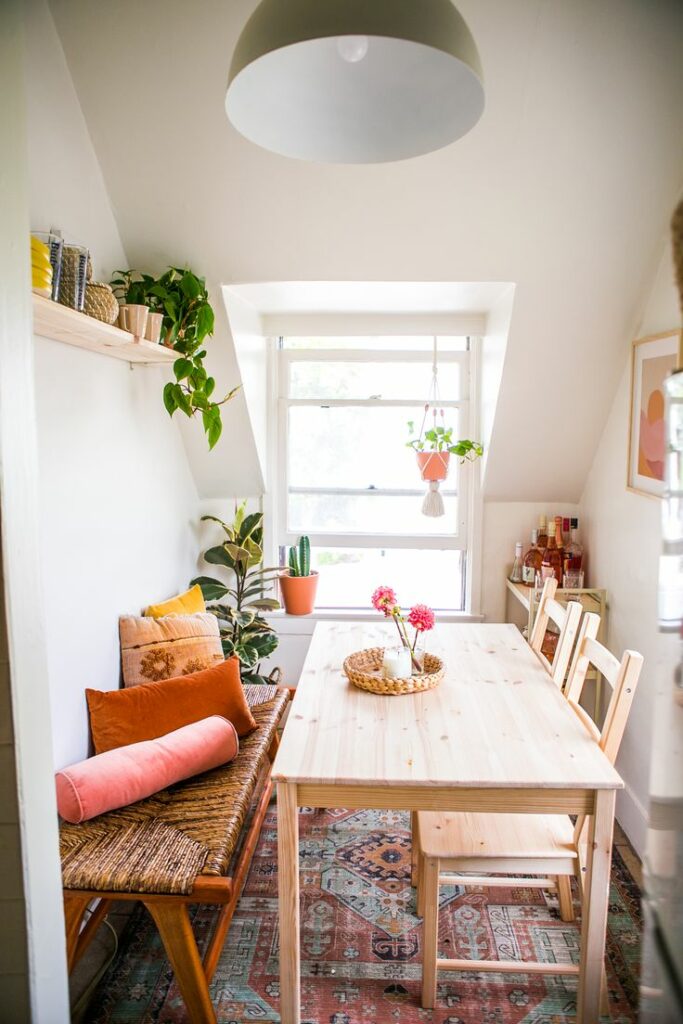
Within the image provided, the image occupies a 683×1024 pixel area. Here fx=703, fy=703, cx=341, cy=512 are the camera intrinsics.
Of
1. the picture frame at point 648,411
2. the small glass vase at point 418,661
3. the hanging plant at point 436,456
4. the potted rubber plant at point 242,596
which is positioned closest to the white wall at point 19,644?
the small glass vase at point 418,661

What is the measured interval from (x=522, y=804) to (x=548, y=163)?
6.32 feet

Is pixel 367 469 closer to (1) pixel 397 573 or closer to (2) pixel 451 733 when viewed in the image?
(1) pixel 397 573

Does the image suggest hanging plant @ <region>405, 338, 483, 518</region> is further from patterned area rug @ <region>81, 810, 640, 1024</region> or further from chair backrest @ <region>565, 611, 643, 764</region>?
patterned area rug @ <region>81, 810, 640, 1024</region>

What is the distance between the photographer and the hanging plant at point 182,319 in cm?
249

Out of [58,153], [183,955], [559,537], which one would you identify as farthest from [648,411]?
[183,955]

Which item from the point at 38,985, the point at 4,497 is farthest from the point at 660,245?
the point at 38,985

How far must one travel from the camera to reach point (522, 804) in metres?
1.69

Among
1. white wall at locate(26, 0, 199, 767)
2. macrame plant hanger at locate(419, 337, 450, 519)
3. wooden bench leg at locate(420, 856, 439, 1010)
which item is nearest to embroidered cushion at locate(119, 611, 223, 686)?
white wall at locate(26, 0, 199, 767)

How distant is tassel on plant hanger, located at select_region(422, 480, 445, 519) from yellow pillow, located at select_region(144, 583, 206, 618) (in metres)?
1.12

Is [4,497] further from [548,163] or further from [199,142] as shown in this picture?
[548,163]

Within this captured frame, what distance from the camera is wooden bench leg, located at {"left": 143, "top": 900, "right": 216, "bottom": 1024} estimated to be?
5.84ft

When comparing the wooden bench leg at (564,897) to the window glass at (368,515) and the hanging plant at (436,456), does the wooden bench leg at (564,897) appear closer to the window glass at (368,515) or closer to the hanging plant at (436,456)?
the hanging plant at (436,456)

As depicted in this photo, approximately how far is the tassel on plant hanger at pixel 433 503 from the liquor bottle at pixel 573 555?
2.03 feet

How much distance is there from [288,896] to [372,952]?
630 mm
